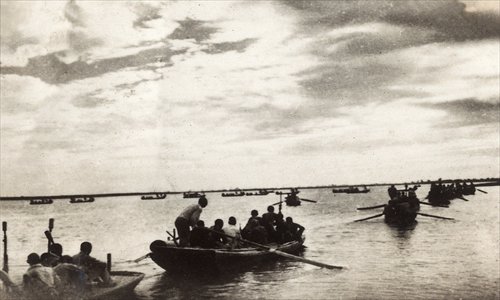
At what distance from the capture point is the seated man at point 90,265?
11406mm

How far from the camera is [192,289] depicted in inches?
615

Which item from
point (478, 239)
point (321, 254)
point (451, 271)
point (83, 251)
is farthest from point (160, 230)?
point (83, 251)

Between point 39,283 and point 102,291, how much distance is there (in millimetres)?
2478

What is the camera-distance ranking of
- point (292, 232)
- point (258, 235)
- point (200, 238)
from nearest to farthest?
point (200, 238) < point (258, 235) < point (292, 232)

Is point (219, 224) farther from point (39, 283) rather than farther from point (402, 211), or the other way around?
point (402, 211)

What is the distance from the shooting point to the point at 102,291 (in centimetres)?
1173

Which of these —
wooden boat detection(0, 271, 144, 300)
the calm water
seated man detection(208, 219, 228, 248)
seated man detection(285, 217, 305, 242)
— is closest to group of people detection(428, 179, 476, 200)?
the calm water

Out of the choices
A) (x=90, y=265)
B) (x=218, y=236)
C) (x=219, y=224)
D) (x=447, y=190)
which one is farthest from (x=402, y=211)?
(x=447, y=190)

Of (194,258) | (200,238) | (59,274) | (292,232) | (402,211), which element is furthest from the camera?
(402,211)

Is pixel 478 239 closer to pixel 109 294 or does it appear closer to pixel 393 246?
pixel 393 246

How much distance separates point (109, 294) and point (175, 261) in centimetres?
421

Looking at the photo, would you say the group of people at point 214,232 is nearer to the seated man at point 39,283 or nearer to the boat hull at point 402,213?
the seated man at point 39,283

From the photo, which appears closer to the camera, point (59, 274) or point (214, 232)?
point (59, 274)

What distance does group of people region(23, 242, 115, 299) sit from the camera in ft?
31.0
